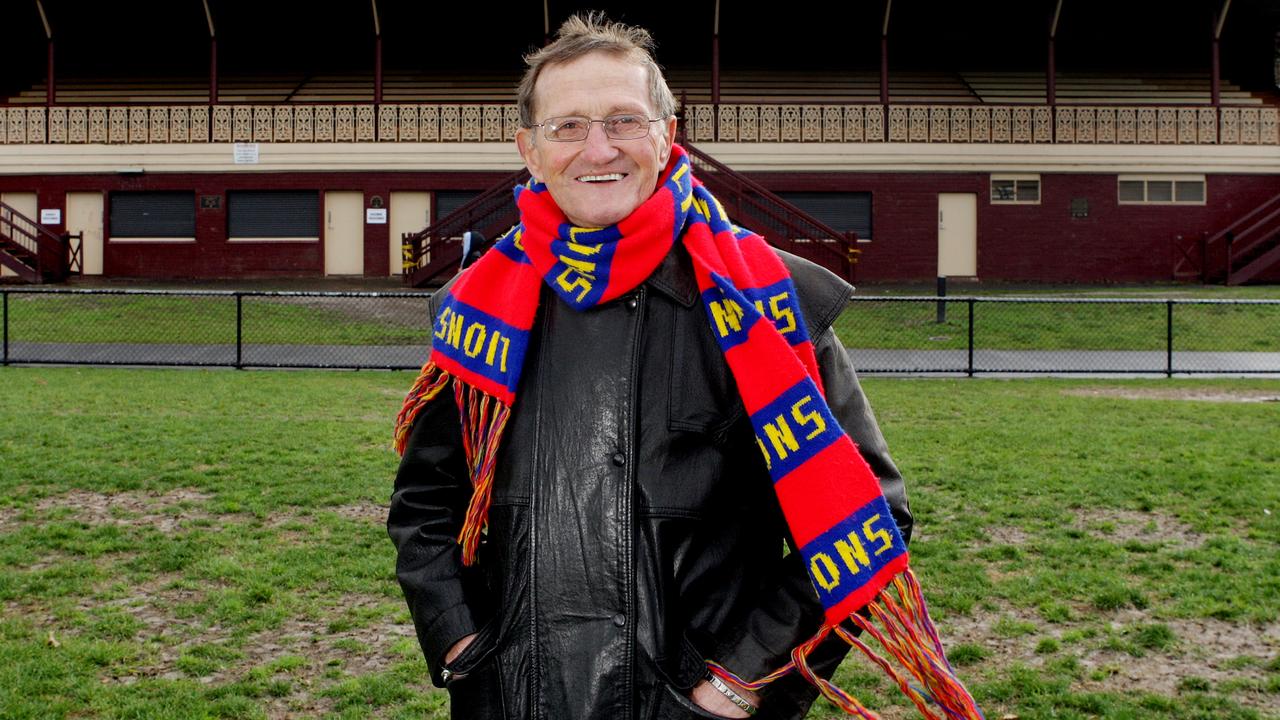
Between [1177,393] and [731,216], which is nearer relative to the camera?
[1177,393]

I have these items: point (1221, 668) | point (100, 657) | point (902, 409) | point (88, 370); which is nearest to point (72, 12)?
point (88, 370)

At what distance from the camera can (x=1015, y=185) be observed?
98.3ft

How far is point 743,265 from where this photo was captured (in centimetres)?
231

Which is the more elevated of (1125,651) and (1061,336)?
(1061,336)

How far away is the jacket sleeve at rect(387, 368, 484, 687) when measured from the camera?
2346 mm

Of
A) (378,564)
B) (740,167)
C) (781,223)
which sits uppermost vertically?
(740,167)

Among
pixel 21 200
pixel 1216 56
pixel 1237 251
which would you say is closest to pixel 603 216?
pixel 1237 251

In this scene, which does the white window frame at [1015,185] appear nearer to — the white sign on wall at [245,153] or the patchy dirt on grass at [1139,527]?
the white sign on wall at [245,153]

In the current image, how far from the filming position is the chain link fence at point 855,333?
1595 cm

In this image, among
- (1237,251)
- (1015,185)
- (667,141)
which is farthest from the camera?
(1015,185)

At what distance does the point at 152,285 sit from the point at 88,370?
14.3 m

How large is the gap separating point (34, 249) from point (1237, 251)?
31.2m

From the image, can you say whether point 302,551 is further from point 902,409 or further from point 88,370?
point 88,370

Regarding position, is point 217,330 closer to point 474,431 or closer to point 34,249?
point 34,249
